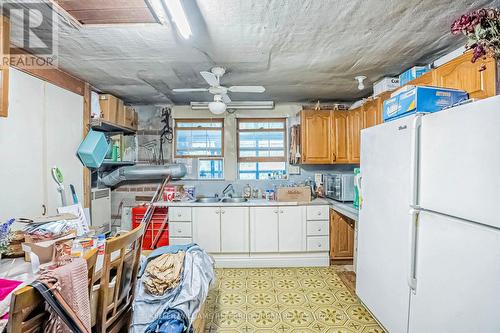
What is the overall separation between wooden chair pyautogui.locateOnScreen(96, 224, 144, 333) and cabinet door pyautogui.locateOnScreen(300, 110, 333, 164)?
2.79 meters

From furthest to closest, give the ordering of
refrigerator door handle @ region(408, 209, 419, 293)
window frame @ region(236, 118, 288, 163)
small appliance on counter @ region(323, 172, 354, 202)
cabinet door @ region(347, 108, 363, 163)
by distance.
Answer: window frame @ region(236, 118, 288, 163) → cabinet door @ region(347, 108, 363, 163) → small appliance on counter @ region(323, 172, 354, 202) → refrigerator door handle @ region(408, 209, 419, 293)

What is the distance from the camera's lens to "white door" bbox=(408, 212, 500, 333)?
110 cm

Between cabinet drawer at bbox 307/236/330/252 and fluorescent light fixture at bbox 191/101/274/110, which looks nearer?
cabinet drawer at bbox 307/236/330/252

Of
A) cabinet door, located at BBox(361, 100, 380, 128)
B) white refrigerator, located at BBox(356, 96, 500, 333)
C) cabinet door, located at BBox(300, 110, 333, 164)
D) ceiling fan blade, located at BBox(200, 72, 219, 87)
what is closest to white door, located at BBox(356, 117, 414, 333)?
white refrigerator, located at BBox(356, 96, 500, 333)

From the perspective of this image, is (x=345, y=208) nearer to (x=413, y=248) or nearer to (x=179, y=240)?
(x=413, y=248)

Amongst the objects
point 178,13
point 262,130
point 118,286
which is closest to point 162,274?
point 118,286

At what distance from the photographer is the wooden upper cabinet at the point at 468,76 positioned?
5.36 ft

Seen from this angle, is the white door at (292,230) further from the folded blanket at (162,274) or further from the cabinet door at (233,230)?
the folded blanket at (162,274)

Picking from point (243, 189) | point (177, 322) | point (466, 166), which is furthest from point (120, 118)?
point (466, 166)

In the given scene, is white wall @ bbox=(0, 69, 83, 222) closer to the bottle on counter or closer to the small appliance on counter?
the bottle on counter

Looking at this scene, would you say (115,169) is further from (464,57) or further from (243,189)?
(464,57)

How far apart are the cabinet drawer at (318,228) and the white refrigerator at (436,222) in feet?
4.14

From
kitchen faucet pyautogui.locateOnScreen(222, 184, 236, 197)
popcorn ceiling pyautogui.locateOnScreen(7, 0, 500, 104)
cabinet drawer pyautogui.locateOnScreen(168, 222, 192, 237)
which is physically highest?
popcorn ceiling pyautogui.locateOnScreen(7, 0, 500, 104)

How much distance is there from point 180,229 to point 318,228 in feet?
6.48
